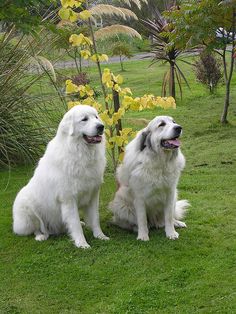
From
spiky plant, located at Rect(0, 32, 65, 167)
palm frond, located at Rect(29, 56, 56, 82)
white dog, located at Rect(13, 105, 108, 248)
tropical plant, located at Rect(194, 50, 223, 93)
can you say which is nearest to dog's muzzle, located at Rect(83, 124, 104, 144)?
white dog, located at Rect(13, 105, 108, 248)

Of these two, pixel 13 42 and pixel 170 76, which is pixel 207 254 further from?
pixel 170 76

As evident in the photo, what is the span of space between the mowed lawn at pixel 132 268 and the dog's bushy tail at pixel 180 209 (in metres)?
0.08

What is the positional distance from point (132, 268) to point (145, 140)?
133 centimetres

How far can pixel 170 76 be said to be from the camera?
14148 millimetres

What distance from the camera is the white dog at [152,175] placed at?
5.07 meters

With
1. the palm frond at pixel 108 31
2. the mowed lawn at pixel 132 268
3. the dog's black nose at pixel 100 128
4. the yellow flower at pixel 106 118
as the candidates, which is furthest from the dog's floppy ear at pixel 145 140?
the palm frond at pixel 108 31

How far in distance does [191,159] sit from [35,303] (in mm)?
5437

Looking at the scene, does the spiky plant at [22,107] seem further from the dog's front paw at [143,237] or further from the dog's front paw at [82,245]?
the dog's front paw at [143,237]

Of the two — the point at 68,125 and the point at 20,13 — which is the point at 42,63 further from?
the point at 20,13

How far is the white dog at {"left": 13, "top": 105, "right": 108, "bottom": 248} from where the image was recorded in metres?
4.96

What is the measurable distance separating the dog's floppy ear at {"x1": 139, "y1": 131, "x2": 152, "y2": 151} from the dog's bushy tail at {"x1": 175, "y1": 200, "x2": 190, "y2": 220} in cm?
106

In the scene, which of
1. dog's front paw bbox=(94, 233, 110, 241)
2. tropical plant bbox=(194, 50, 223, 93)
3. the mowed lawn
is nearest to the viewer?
the mowed lawn

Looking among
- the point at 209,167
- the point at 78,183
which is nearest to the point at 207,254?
the point at 78,183

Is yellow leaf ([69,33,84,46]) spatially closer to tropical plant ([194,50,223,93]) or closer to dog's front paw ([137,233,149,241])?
dog's front paw ([137,233,149,241])
